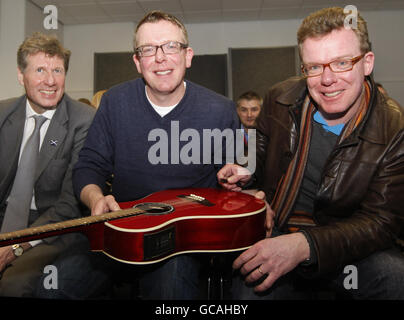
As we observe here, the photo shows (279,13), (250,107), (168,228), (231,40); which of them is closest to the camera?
(168,228)

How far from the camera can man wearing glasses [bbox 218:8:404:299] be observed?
42.9 inches

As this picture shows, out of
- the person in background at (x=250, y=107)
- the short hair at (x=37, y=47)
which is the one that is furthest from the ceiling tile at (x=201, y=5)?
the short hair at (x=37, y=47)

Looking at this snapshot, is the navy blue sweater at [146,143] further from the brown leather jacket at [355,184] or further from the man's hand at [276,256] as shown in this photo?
the man's hand at [276,256]

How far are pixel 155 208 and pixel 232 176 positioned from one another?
434 millimetres

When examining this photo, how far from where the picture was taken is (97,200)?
4.00 feet

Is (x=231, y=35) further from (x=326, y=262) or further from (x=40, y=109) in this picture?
(x=326, y=262)

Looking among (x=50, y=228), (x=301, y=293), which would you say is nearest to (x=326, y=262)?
(x=301, y=293)

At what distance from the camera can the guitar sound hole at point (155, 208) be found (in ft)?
3.62

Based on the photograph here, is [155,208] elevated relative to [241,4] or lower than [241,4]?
lower

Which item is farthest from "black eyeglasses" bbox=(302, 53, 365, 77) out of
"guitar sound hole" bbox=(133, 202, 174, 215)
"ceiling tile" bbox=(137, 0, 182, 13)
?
"ceiling tile" bbox=(137, 0, 182, 13)

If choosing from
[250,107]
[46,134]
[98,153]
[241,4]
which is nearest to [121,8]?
[241,4]

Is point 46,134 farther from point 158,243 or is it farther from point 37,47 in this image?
point 158,243

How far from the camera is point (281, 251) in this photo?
108 centimetres

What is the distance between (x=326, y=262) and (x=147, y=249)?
0.61 m
